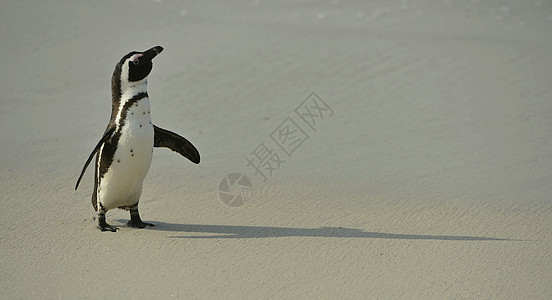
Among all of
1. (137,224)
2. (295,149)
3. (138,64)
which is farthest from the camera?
(295,149)

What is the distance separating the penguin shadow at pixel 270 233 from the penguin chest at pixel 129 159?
0.80 feet

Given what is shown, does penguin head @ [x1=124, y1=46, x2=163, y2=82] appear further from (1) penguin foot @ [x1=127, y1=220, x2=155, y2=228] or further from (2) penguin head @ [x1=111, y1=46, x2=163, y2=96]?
(1) penguin foot @ [x1=127, y1=220, x2=155, y2=228]

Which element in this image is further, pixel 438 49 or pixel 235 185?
pixel 438 49

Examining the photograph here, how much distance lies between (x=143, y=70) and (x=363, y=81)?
107 inches

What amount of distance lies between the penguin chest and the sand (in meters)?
0.20

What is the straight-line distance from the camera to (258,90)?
527 centimetres

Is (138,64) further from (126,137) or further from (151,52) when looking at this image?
(126,137)

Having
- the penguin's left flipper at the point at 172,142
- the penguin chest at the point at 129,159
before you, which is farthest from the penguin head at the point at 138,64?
the penguin's left flipper at the point at 172,142

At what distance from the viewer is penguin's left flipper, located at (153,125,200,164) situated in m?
3.32

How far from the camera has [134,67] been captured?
3.01m

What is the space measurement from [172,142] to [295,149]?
1.19 meters

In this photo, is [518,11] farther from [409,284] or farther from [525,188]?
[409,284]

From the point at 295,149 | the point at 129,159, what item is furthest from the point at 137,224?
the point at 295,149

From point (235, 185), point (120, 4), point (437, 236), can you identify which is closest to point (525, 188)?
point (437, 236)
